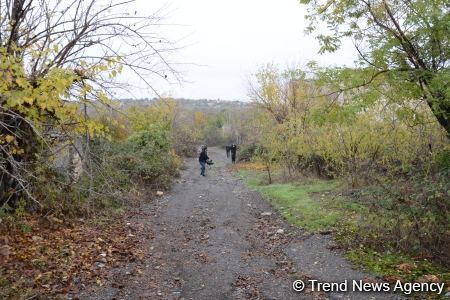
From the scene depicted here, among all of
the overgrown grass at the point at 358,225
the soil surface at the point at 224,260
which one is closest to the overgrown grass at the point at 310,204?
the overgrown grass at the point at 358,225

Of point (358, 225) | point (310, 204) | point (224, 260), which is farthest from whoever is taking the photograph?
point (310, 204)

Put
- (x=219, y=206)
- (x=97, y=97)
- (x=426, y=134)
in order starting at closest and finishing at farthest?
(x=97, y=97)
(x=426, y=134)
(x=219, y=206)

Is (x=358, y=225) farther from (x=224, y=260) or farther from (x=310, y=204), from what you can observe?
(x=310, y=204)

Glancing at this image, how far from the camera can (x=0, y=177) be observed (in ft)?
27.8

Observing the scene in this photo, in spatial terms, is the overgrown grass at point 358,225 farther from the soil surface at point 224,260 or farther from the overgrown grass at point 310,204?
the soil surface at point 224,260

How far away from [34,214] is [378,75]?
8402mm

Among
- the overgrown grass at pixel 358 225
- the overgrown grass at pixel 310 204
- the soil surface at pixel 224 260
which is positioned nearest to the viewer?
the soil surface at pixel 224 260

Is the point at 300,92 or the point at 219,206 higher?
the point at 300,92

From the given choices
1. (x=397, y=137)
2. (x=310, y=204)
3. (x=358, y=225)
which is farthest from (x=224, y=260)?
(x=397, y=137)

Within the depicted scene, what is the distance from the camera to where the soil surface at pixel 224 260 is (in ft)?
19.8

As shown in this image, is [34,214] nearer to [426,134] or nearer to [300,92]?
[426,134]

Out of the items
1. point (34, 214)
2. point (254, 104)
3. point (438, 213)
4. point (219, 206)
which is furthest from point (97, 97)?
point (254, 104)

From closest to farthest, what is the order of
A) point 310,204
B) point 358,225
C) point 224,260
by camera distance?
point 224,260
point 358,225
point 310,204

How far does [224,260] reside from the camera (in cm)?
752
